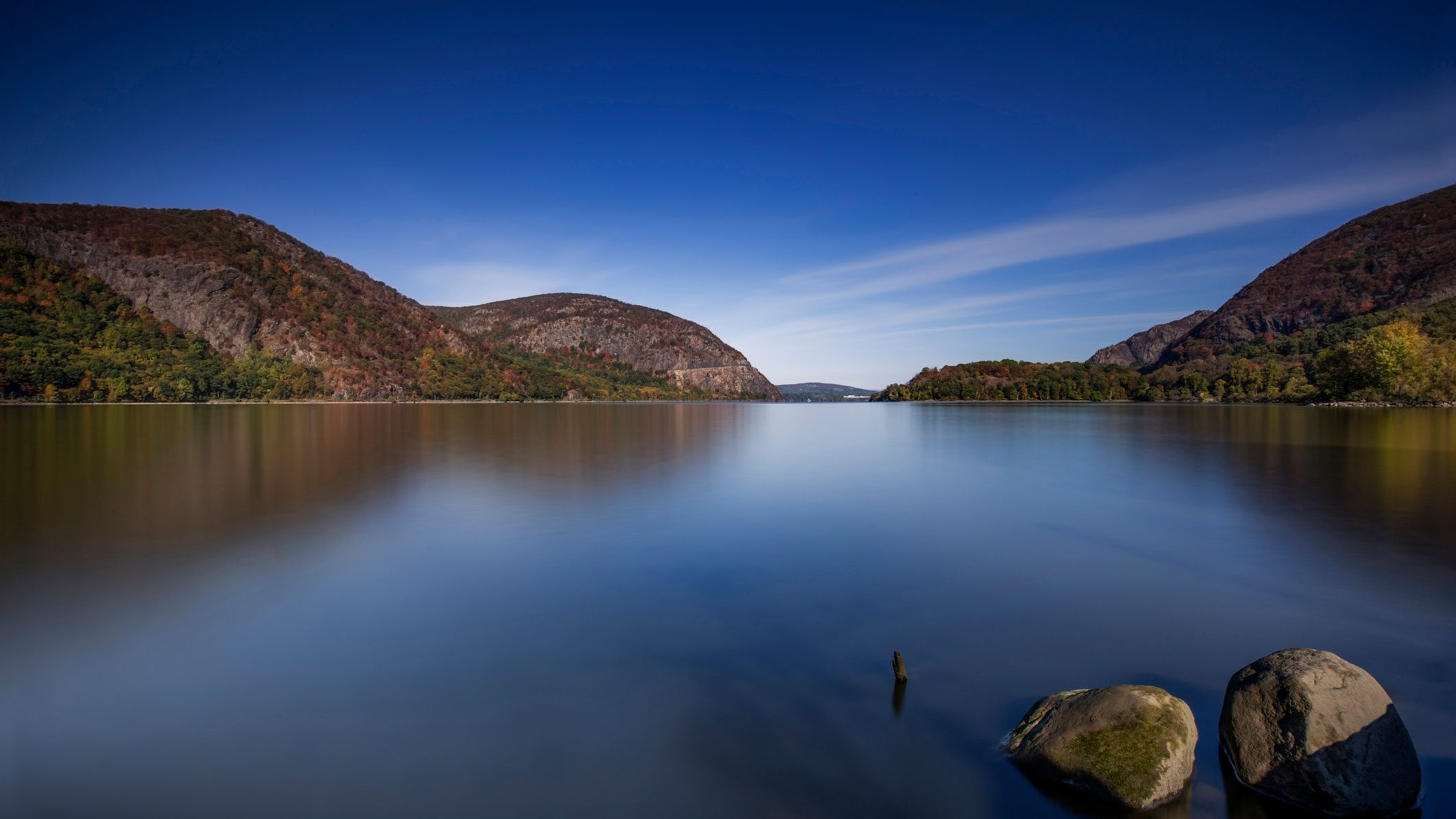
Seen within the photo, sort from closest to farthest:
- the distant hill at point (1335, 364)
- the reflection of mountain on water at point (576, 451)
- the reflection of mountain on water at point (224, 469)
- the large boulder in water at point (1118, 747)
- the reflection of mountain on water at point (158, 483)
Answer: the large boulder in water at point (1118, 747) → the reflection of mountain on water at point (158, 483) → the reflection of mountain on water at point (224, 469) → the reflection of mountain on water at point (576, 451) → the distant hill at point (1335, 364)

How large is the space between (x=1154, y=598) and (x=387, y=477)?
21.8 metres

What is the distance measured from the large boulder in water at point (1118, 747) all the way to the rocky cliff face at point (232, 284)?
160440mm

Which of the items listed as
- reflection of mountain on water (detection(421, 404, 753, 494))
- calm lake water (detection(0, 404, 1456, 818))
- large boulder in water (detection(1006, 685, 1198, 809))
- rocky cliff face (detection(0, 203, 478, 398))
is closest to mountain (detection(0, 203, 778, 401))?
rocky cliff face (detection(0, 203, 478, 398))

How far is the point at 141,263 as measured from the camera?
133500 mm

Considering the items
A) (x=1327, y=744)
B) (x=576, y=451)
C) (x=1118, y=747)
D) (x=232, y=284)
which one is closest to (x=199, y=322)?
(x=232, y=284)

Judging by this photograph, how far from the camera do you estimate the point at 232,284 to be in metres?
142

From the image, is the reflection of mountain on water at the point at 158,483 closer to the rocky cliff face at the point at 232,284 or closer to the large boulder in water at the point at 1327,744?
the large boulder in water at the point at 1327,744

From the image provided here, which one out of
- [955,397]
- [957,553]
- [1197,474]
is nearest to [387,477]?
[957,553]

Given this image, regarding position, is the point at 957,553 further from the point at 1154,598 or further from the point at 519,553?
the point at 519,553

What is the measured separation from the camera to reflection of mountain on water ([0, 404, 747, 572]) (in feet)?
43.7

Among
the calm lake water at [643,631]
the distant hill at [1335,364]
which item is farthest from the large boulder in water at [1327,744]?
the distant hill at [1335,364]

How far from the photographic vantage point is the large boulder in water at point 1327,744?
15.9 feet

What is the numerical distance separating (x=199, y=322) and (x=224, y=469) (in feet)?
473

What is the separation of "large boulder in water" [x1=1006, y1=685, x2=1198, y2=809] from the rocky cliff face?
16044 cm
